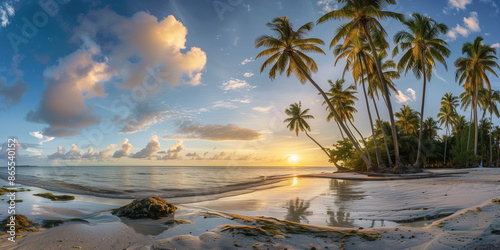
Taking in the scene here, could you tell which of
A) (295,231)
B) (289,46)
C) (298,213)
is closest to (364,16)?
(289,46)

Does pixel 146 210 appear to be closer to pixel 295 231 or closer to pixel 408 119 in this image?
pixel 295 231

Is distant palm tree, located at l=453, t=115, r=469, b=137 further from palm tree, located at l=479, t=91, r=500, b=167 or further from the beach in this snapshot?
the beach

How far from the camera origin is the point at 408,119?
4391cm

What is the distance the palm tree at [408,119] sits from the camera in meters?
43.8

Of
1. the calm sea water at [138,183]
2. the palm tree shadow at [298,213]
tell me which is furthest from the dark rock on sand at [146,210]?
the calm sea water at [138,183]

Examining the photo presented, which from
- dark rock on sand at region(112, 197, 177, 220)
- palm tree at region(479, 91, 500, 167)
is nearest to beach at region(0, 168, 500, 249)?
dark rock on sand at region(112, 197, 177, 220)

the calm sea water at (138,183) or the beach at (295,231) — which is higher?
the beach at (295,231)

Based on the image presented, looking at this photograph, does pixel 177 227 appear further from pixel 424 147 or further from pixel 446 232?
pixel 424 147

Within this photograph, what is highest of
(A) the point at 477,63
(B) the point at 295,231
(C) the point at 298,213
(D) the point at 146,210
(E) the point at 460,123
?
(A) the point at 477,63

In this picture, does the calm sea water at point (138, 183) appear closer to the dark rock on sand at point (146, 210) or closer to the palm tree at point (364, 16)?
the dark rock on sand at point (146, 210)

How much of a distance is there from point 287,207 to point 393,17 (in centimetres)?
1910

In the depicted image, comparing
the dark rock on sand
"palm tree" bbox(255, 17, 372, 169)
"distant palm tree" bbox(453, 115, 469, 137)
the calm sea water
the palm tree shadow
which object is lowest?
the calm sea water

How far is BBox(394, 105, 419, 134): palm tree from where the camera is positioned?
43844mm

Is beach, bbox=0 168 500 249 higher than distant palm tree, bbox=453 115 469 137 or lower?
lower
